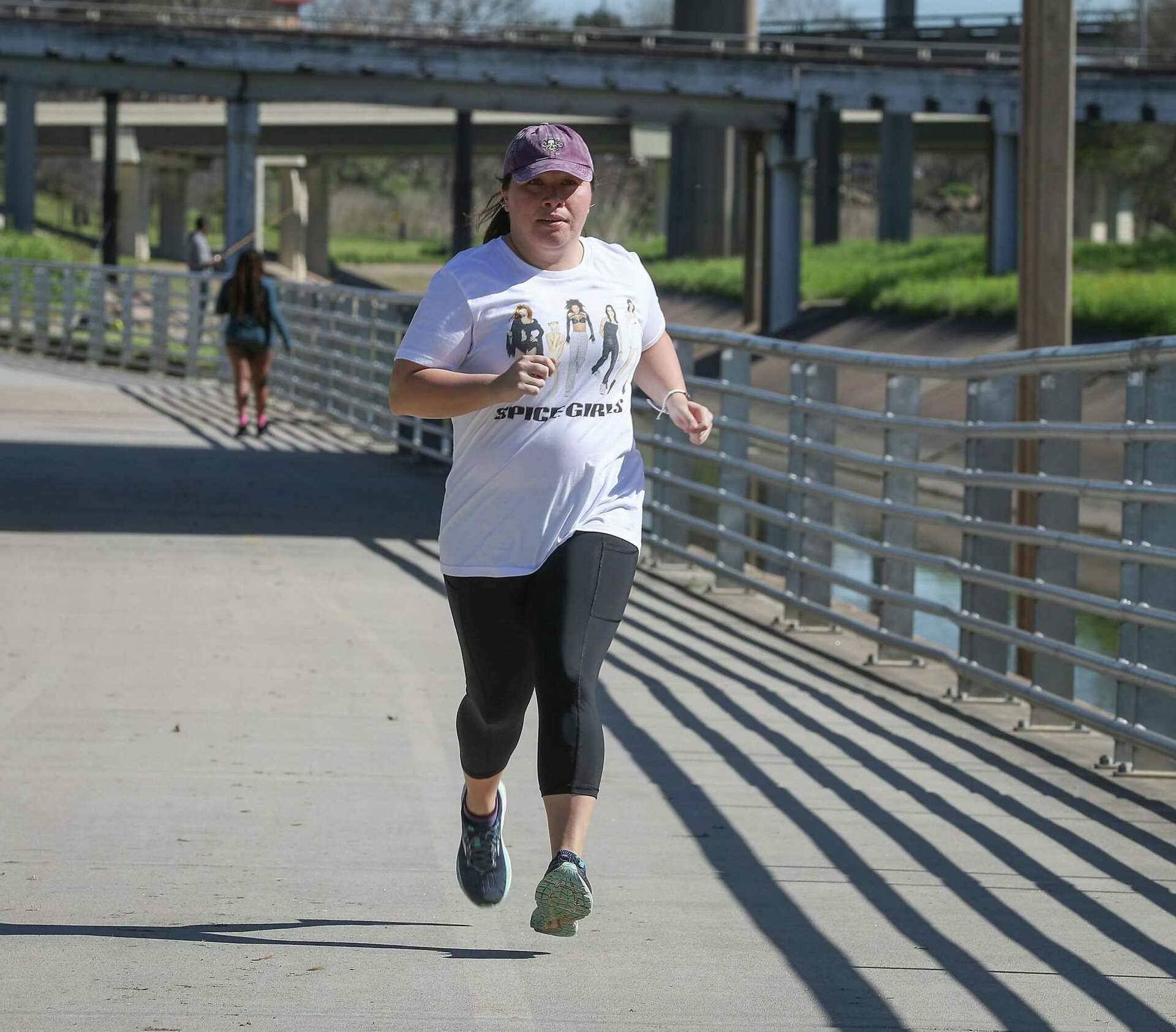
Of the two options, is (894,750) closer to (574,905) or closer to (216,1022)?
(574,905)

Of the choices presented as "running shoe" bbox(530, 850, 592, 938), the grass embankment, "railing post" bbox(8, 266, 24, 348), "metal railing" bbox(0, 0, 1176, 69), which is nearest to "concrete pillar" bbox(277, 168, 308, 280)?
"metal railing" bbox(0, 0, 1176, 69)

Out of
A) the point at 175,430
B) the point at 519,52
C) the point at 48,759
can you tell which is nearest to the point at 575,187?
the point at 48,759

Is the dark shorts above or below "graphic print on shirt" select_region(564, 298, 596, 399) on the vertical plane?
above

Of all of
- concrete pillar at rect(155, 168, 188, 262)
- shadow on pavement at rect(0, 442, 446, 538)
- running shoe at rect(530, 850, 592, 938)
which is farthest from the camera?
concrete pillar at rect(155, 168, 188, 262)

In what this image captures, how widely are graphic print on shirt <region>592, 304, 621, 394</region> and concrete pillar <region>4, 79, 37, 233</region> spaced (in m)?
58.8

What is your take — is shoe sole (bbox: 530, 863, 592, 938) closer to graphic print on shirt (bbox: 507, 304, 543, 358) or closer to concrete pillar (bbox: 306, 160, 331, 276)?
graphic print on shirt (bbox: 507, 304, 543, 358)

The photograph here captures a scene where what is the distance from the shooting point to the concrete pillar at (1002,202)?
50.0 m

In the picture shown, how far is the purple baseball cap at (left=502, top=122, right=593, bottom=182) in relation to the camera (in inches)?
183

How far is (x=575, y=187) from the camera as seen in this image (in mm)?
4688

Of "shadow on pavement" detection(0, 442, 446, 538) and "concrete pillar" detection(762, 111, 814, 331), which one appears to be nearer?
"shadow on pavement" detection(0, 442, 446, 538)

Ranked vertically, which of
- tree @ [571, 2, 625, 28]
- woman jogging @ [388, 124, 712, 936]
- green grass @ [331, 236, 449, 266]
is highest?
tree @ [571, 2, 625, 28]

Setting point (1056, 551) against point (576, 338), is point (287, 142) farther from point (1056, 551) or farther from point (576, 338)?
point (576, 338)

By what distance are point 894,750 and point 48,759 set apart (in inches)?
111

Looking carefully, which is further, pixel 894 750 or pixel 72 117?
pixel 72 117
